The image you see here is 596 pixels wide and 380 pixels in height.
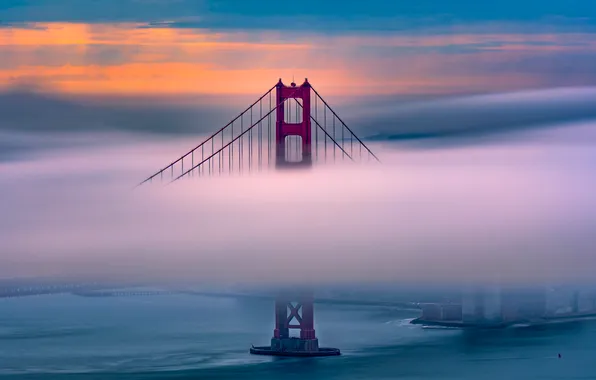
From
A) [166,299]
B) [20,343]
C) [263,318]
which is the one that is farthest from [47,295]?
[20,343]

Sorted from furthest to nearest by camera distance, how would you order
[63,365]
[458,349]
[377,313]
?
[377,313]
[458,349]
[63,365]

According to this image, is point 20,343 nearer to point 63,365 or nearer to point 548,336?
point 63,365

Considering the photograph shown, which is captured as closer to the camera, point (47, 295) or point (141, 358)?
point (141, 358)
